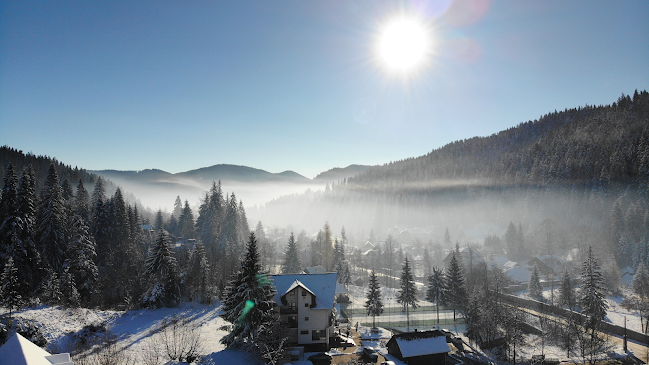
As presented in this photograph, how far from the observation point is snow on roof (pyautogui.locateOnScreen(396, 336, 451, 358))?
32781 millimetres

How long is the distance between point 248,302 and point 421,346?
2052 cm

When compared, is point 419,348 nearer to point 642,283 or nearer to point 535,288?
point 535,288

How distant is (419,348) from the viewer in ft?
109

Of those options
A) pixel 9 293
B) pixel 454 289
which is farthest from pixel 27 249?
pixel 454 289

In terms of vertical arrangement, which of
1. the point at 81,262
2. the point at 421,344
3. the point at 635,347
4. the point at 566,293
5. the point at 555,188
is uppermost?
the point at 555,188

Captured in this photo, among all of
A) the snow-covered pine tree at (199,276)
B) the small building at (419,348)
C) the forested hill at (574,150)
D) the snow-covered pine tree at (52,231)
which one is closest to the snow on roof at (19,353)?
the snow-covered pine tree at (52,231)

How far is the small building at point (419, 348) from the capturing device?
3275 cm

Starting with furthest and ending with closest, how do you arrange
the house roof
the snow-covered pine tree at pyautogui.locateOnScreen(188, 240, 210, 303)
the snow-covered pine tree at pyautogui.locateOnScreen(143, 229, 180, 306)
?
the snow-covered pine tree at pyautogui.locateOnScreen(188, 240, 210, 303), the snow-covered pine tree at pyautogui.locateOnScreen(143, 229, 180, 306), the house roof

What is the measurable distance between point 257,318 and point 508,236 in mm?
109179

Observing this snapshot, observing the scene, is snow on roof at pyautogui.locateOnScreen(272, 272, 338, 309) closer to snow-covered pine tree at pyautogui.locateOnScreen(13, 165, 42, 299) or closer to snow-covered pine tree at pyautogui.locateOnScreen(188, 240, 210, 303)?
snow-covered pine tree at pyautogui.locateOnScreen(188, 240, 210, 303)

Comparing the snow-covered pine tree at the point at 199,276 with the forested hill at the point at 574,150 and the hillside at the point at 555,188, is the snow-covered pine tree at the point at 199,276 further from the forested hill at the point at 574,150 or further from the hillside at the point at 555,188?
the forested hill at the point at 574,150

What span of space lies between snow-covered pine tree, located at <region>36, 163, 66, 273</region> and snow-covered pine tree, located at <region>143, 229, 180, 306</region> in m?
10.2

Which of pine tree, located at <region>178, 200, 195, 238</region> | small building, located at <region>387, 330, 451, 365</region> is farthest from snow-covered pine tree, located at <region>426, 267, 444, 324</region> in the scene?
pine tree, located at <region>178, 200, 195, 238</region>

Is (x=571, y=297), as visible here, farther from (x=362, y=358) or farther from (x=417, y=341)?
(x=362, y=358)
